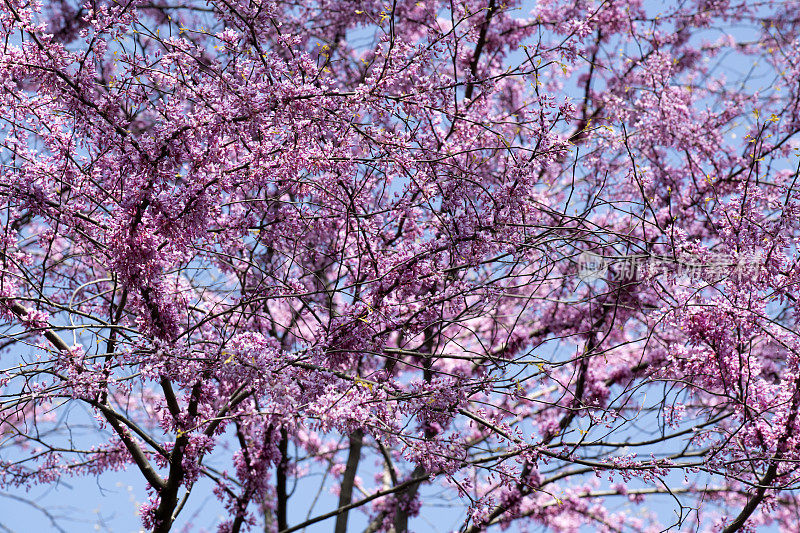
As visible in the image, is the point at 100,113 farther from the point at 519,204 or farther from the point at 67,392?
the point at 519,204

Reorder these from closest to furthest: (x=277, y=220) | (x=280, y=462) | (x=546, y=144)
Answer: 1. (x=546, y=144)
2. (x=277, y=220)
3. (x=280, y=462)

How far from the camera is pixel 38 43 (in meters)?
5.10

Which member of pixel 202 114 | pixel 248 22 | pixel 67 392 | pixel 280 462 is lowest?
pixel 67 392

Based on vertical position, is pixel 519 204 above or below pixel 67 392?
above

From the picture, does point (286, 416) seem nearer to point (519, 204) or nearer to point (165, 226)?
→ point (165, 226)

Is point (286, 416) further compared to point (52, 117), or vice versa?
point (52, 117)

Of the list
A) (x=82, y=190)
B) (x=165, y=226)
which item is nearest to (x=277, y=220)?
(x=165, y=226)

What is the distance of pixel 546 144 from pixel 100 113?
3156mm

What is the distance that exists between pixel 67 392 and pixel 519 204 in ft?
11.3

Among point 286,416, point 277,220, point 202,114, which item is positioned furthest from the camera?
point 277,220

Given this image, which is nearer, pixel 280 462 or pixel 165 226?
pixel 165 226

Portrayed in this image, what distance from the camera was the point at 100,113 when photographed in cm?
509

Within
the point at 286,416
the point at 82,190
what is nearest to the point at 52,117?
the point at 82,190

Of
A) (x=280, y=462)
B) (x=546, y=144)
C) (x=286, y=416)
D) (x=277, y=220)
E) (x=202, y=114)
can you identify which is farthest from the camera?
(x=280, y=462)
